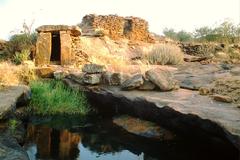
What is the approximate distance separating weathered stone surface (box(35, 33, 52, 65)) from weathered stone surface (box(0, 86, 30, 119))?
3.18 meters

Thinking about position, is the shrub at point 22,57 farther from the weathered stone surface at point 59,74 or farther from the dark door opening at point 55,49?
the weathered stone surface at point 59,74

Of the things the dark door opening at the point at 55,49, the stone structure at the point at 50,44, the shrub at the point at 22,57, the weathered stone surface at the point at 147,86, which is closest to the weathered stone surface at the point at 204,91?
the weathered stone surface at the point at 147,86

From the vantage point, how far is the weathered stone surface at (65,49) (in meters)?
10.2

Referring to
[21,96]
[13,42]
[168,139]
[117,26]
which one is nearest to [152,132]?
[168,139]

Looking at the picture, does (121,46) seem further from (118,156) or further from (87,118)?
(118,156)

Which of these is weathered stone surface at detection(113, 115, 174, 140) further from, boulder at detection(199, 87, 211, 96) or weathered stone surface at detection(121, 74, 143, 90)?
boulder at detection(199, 87, 211, 96)

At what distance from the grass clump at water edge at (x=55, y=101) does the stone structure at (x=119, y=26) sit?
6.76 metres

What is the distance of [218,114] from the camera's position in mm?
4539

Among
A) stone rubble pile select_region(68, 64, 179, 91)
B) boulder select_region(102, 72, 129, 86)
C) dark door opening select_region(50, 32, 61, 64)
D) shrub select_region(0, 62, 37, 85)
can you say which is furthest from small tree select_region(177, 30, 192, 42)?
boulder select_region(102, 72, 129, 86)

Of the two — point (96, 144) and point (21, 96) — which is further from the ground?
point (21, 96)

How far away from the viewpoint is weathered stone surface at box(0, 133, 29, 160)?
4129mm

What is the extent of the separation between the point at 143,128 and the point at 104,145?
0.82 m

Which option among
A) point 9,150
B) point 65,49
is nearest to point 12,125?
point 9,150

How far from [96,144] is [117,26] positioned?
966cm
